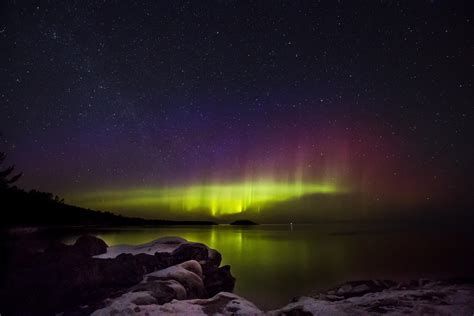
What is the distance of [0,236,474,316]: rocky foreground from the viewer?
24.5 ft

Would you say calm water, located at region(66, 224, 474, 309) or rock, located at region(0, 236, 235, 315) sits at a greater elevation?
rock, located at region(0, 236, 235, 315)

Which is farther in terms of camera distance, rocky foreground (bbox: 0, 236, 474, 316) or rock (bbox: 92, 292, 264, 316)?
rocky foreground (bbox: 0, 236, 474, 316)

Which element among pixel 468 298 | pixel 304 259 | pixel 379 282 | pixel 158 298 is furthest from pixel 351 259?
pixel 158 298

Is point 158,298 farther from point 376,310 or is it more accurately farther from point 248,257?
point 248,257

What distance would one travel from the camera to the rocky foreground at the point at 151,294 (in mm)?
7473

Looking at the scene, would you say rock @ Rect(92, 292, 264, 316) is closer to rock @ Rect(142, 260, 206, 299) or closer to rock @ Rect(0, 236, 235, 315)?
rock @ Rect(0, 236, 235, 315)

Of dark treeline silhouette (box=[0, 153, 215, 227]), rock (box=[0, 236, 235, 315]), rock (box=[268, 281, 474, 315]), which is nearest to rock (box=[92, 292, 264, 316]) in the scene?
rock (box=[0, 236, 235, 315])

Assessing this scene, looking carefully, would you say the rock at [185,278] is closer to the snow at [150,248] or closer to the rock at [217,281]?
the rock at [217,281]

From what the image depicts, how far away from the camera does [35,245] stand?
46.1 ft

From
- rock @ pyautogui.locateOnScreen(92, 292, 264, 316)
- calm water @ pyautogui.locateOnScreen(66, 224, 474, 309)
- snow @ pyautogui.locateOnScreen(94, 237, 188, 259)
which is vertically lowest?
calm water @ pyautogui.locateOnScreen(66, 224, 474, 309)

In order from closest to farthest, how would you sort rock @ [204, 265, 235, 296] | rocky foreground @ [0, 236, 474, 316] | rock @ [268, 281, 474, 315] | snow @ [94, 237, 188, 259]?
rock @ [268, 281, 474, 315], rocky foreground @ [0, 236, 474, 316], rock @ [204, 265, 235, 296], snow @ [94, 237, 188, 259]

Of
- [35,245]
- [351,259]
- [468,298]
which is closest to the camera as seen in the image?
[468,298]

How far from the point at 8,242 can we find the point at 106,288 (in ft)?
26.2

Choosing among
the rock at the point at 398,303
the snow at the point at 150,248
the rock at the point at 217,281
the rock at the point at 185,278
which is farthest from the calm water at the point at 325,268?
the rock at the point at 398,303
